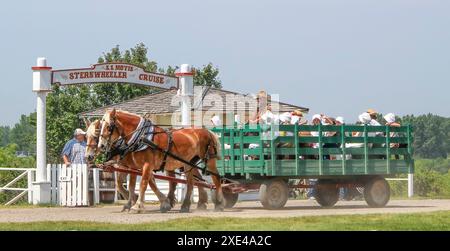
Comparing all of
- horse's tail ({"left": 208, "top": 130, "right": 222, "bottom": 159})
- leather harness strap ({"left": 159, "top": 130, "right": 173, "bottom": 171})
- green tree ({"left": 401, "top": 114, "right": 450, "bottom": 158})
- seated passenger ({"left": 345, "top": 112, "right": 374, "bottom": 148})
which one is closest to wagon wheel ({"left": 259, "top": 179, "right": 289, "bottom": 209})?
horse's tail ({"left": 208, "top": 130, "right": 222, "bottom": 159})

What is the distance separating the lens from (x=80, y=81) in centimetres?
2664

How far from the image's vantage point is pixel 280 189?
884 inches

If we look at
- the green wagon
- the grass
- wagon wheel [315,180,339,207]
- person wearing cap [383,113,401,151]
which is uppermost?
person wearing cap [383,113,401,151]

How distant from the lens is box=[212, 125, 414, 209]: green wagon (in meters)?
22.1

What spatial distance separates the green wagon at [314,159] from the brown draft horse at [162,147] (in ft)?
2.69

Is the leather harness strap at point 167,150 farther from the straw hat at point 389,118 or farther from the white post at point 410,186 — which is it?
the white post at point 410,186

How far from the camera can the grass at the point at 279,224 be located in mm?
16094

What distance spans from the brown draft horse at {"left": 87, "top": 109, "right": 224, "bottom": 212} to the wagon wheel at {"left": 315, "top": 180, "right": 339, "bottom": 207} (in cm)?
294

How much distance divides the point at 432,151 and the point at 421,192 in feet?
297

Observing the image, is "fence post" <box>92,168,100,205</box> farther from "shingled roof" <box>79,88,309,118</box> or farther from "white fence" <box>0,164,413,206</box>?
"shingled roof" <box>79,88,309,118</box>

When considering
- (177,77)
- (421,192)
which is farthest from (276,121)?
(421,192)

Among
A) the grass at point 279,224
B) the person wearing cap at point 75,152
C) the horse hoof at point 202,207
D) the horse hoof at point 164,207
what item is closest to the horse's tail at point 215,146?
the horse hoof at point 202,207
